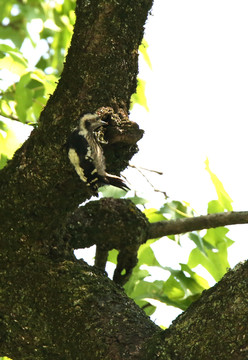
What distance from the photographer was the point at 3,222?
7.53 feet

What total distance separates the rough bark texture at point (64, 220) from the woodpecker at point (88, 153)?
9cm

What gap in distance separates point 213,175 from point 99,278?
3.11 ft

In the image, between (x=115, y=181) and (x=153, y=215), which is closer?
(x=115, y=181)

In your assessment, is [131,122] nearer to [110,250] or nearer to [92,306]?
[92,306]

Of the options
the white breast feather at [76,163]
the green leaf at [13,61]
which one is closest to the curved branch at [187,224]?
the white breast feather at [76,163]

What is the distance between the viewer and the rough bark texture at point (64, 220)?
2.11 m

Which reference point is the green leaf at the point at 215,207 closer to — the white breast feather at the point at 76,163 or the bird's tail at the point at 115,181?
the bird's tail at the point at 115,181

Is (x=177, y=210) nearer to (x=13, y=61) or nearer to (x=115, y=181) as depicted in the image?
(x=115, y=181)

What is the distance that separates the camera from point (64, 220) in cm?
237

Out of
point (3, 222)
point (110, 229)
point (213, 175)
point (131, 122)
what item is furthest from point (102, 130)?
point (213, 175)

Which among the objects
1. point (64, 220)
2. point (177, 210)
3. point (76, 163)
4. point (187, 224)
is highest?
point (177, 210)

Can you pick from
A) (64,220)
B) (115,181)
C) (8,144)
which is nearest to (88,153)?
(115,181)

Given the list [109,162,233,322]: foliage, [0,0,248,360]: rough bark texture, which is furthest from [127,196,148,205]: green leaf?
[0,0,248,360]: rough bark texture

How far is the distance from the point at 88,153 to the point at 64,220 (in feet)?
1.32
